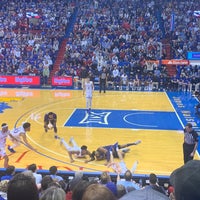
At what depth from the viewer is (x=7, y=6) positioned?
3547 centimetres

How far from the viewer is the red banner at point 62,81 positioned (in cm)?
2675

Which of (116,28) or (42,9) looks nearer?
(116,28)

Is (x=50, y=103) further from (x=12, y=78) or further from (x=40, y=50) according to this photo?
(x=40, y=50)

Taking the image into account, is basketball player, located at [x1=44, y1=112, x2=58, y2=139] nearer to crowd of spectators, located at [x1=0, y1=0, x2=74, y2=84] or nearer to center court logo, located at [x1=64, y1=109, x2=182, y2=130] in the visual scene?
center court logo, located at [x1=64, y1=109, x2=182, y2=130]

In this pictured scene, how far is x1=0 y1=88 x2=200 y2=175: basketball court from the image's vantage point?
Answer: 11.5 meters

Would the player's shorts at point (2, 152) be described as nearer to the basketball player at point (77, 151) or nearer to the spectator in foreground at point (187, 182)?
the basketball player at point (77, 151)

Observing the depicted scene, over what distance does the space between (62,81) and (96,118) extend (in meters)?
10.4

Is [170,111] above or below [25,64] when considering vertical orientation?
below

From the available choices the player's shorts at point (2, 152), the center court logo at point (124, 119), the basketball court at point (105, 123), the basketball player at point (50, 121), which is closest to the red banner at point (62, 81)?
the basketball court at point (105, 123)

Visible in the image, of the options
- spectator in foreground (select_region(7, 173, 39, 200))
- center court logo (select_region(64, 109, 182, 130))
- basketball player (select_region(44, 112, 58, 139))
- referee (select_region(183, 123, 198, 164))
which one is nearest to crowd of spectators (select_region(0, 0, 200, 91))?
center court logo (select_region(64, 109, 182, 130))

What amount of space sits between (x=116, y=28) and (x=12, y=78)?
991 cm

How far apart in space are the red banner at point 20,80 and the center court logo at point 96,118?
32.6ft

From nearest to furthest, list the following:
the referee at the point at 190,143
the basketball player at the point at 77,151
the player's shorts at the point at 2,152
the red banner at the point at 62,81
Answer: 1. the referee at the point at 190,143
2. the player's shorts at the point at 2,152
3. the basketball player at the point at 77,151
4. the red banner at the point at 62,81

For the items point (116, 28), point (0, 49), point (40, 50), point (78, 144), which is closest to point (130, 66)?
point (116, 28)
